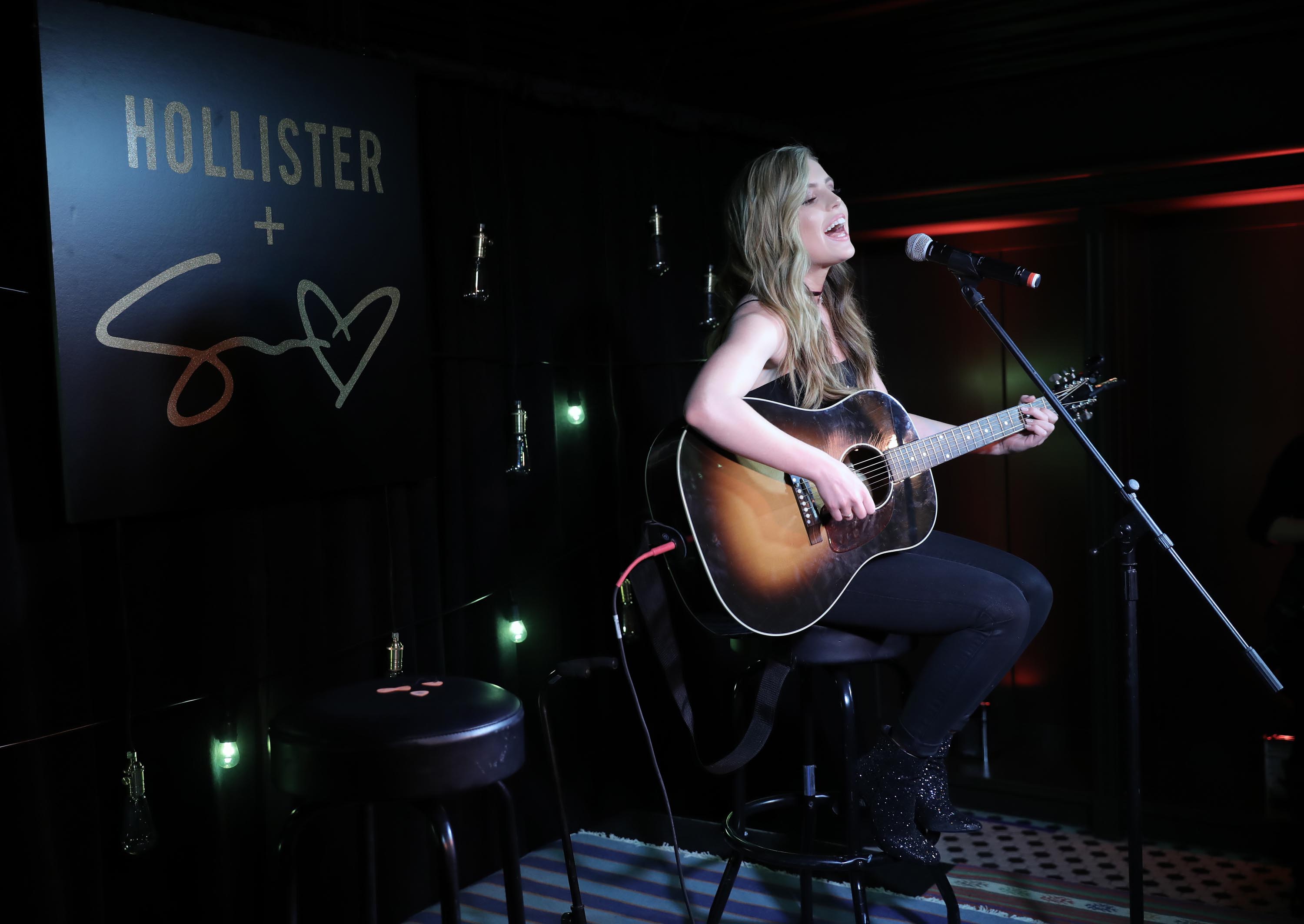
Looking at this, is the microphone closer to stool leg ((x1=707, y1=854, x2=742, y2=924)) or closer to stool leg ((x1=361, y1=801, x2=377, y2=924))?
stool leg ((x1=707, y1=854, x2=742, y2=924))

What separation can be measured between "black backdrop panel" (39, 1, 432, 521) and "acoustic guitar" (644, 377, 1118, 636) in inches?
30.4

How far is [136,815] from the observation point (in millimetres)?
2225

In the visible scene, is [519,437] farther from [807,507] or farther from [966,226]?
[966,226]

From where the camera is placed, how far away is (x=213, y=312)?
94.8 inches

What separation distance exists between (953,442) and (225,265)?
1580mm

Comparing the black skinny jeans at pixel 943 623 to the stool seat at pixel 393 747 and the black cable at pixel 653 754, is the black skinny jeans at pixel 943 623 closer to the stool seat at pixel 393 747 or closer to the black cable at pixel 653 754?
the black cable at pixel 653 754

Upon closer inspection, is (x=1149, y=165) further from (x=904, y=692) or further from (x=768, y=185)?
(x=904, y=692)

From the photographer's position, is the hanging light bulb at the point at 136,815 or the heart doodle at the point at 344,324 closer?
the hanging light bulb at the point at 136,815

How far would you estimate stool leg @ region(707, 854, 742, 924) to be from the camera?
2547 mm

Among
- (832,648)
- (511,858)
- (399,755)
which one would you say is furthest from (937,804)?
(399,755)

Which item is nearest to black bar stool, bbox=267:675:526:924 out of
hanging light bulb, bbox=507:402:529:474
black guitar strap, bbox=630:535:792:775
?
black guitar strap, bbox=630:535:792:775

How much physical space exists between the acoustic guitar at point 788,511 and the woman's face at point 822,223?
14.3 inches

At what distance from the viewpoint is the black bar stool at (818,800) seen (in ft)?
7.66

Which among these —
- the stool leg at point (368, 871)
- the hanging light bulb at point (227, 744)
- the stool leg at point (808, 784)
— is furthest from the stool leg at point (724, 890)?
the hanging light bulb at point (227, 744)
